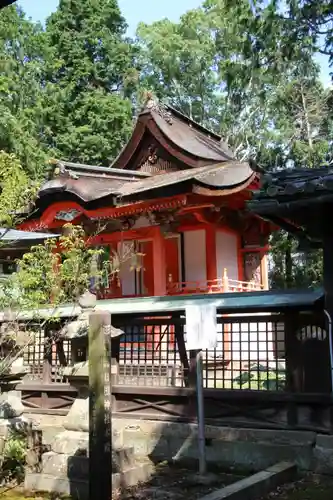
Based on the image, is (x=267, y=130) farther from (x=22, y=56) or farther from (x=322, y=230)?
(x=322, y=230)

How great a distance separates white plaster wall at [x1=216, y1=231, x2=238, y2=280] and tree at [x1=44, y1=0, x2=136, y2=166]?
1285cm

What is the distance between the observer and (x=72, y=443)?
6859 mm

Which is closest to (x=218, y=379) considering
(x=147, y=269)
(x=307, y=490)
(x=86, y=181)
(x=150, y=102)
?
(x=307, y=490)

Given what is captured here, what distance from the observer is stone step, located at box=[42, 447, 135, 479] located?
6613mm

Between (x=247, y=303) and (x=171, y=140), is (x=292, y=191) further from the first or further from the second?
(x=171, y=140)

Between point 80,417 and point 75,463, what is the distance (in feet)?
1.75

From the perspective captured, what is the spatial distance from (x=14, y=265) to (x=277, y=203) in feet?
15.9

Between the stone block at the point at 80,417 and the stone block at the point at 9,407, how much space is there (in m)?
1.78

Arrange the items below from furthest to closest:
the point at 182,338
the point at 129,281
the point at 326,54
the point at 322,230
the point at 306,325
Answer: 1. the point at 129,281
2. the point at 326,54
3. the point at 182,338
4. the point at 306,325
5. the point at 322,230

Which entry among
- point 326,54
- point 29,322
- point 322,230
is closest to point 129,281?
point 326,54

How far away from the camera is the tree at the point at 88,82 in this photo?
28312mm

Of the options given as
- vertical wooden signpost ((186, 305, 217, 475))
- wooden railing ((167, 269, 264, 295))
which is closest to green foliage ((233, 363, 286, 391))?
vertical wooden signpost ((186, 305, 217, 475))

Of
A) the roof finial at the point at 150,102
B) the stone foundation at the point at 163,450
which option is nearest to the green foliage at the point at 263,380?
the stone foundation at the point at 163,450

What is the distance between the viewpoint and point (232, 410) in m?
8.10
